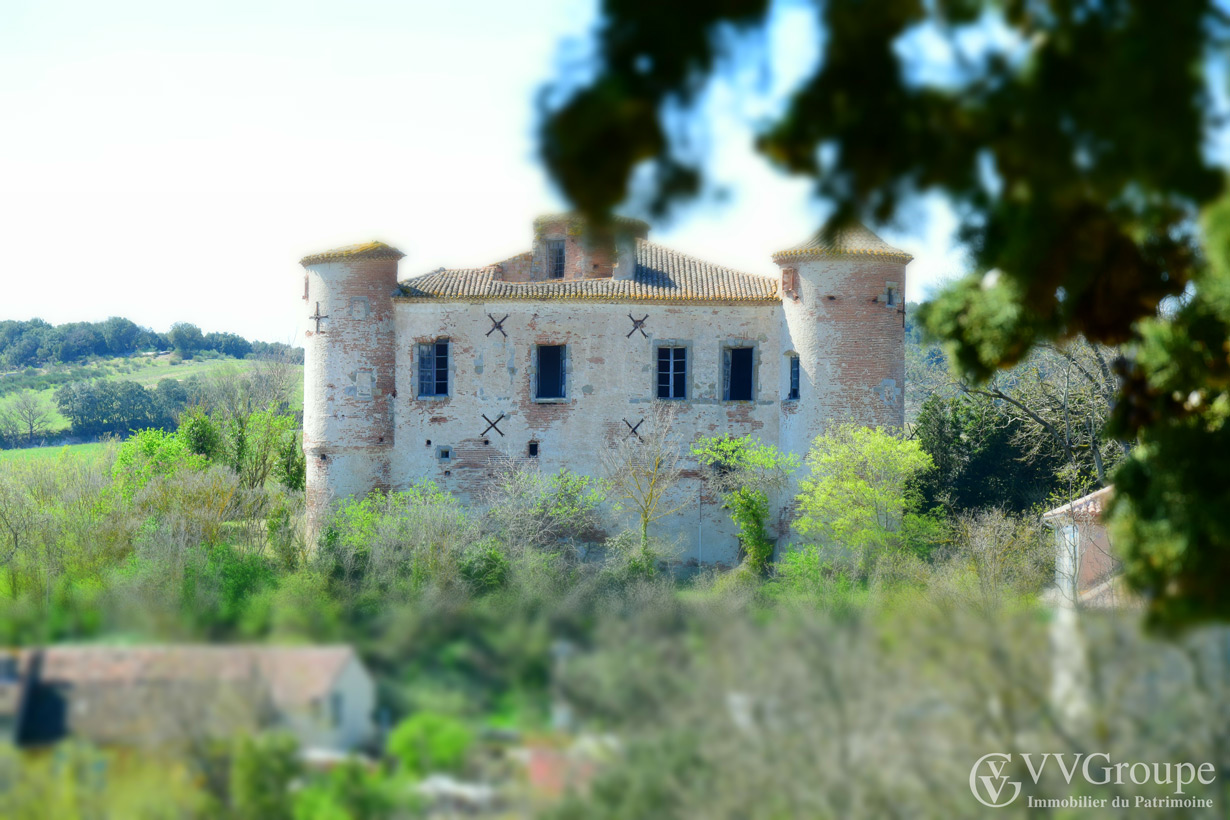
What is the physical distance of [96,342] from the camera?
83.2m

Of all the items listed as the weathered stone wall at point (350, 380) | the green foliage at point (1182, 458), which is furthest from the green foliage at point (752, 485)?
the green foliage at point (1182, 458)

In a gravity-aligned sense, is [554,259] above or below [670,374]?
above

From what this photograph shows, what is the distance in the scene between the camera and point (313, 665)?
229 inches

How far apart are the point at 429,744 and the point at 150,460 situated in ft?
95.8

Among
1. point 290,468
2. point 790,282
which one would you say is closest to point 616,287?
point 790,282

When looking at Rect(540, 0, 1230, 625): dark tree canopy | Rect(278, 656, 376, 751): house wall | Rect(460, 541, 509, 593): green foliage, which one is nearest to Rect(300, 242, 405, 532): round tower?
Rect(460, 541, 509, 593): green foliage

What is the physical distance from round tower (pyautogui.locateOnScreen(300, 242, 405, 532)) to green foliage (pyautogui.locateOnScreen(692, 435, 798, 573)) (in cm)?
784

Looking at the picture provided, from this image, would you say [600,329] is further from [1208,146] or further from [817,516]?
[1208,146]

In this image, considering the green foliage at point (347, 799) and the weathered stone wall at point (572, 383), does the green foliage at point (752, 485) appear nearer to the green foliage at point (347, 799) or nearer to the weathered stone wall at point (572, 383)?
the weathered stone wall at point (572, 383)

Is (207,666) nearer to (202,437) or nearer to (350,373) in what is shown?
(350,373)

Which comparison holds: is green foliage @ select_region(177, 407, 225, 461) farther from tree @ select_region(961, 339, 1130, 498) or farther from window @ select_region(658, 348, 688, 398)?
tree @ select_region(961, 339, 1130, 498)

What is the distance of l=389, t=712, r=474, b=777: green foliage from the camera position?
566cm

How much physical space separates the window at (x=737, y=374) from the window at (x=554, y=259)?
507cm

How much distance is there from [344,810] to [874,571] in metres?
19.4
